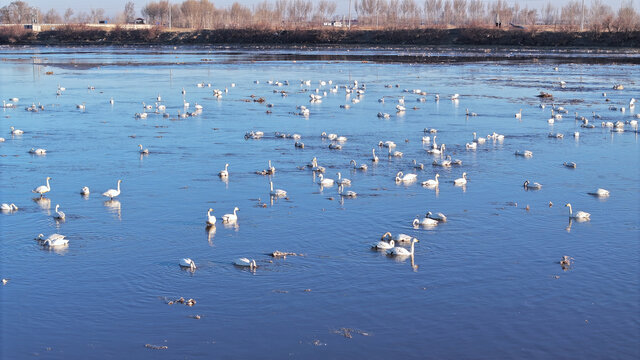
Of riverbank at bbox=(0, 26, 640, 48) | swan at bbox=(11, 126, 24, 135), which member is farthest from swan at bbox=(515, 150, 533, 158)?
riverbank at bbox=(0, 26, 640, 48)

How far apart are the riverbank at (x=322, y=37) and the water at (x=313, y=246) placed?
7347 cm

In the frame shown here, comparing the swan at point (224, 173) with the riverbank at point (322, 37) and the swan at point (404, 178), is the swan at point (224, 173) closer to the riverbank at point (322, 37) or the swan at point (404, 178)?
the swan at point (404, 178)

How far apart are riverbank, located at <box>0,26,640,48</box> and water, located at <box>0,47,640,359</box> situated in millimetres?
73474

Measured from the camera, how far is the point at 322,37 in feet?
380

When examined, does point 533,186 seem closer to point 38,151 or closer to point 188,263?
point 188,263

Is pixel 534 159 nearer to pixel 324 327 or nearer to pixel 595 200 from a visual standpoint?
pixel 595 200

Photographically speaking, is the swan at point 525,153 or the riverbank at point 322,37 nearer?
the swan at point 525,153

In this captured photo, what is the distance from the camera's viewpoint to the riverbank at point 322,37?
10000 centimetres

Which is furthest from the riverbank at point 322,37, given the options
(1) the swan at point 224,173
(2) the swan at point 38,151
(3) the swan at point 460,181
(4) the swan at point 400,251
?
(4) the swan at point 400,251

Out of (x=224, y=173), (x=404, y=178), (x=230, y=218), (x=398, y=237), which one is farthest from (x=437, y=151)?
(x=230, y=218)

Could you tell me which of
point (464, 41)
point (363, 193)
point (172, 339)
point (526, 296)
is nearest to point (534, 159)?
point (363, 193)

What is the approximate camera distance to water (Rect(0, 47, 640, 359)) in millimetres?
11555

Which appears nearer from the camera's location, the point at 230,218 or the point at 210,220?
the point at 210,220

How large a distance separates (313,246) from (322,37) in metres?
103
